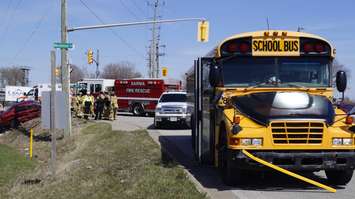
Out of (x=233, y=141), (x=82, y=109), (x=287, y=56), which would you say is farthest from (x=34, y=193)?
(x=82, y=109)

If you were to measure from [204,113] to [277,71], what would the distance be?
6.54ft

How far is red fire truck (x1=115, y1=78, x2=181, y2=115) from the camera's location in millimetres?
35688

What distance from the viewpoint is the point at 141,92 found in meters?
36.4

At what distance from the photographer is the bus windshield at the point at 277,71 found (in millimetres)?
9625

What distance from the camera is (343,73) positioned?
959cm

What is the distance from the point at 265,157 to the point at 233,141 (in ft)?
1.84

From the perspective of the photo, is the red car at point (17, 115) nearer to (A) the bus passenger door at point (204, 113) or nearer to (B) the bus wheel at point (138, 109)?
(B) the bus wheel at point (138, 109)

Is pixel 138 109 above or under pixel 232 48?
under

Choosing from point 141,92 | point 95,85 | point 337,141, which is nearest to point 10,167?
point 337,141

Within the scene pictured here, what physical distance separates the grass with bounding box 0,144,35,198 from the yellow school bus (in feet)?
20.2

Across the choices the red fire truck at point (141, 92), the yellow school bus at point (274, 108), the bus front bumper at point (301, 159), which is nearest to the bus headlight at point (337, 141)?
the yellow school bus at point (274, 108)

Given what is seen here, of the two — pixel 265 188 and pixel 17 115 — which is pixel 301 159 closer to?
pixel 265 188

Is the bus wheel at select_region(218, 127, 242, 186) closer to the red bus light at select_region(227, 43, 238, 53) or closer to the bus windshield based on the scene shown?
the bus windshield

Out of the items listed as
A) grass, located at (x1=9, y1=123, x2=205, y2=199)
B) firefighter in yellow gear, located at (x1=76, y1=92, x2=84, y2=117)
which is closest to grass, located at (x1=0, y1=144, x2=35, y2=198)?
grass, located at (x1=9, y1=123, x2=205, y2=199)
